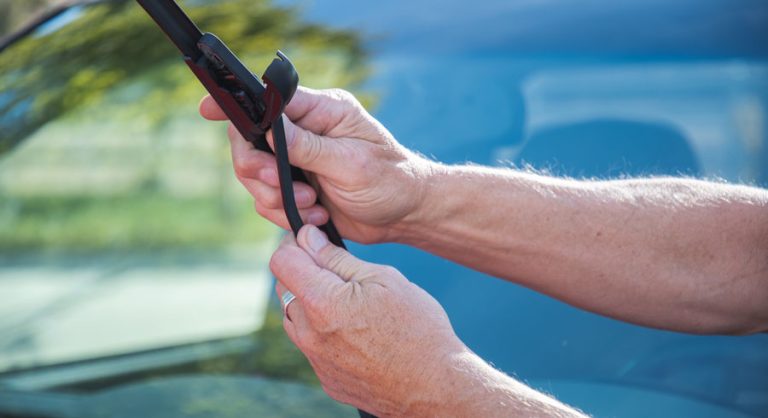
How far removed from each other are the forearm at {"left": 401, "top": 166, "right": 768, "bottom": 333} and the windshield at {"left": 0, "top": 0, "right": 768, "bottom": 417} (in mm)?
149

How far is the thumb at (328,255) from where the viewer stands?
128 centimetres

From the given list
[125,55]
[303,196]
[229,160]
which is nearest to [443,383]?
Result: [303,196]

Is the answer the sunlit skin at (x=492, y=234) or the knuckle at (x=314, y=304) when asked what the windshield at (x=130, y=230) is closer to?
the sunlit skin at (x=492, y=234)

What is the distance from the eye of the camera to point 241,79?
1207 mm

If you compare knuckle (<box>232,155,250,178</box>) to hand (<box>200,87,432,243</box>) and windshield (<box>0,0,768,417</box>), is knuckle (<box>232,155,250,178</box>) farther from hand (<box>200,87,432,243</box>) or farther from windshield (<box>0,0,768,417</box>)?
windshield (<box>0,0,768,417</box>)

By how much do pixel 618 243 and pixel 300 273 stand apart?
0.63m

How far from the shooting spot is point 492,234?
162 centimetres

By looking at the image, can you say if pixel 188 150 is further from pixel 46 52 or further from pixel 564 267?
pixel 564 267

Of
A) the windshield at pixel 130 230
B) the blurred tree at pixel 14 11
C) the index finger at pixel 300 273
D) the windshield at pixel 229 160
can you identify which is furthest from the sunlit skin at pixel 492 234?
the blurred tree at pixel 14 11

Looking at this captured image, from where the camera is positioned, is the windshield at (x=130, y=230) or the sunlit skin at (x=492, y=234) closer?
the sunlit skin at (x=492, y=234)

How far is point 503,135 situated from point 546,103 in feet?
0.34

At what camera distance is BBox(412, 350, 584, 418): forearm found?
3.93ft

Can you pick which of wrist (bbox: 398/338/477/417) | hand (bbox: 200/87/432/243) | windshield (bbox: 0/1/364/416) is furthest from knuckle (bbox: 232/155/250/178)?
windshield (bbox: 0/1/364/416)

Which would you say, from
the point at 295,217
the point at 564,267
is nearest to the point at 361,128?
the point at 295,217
